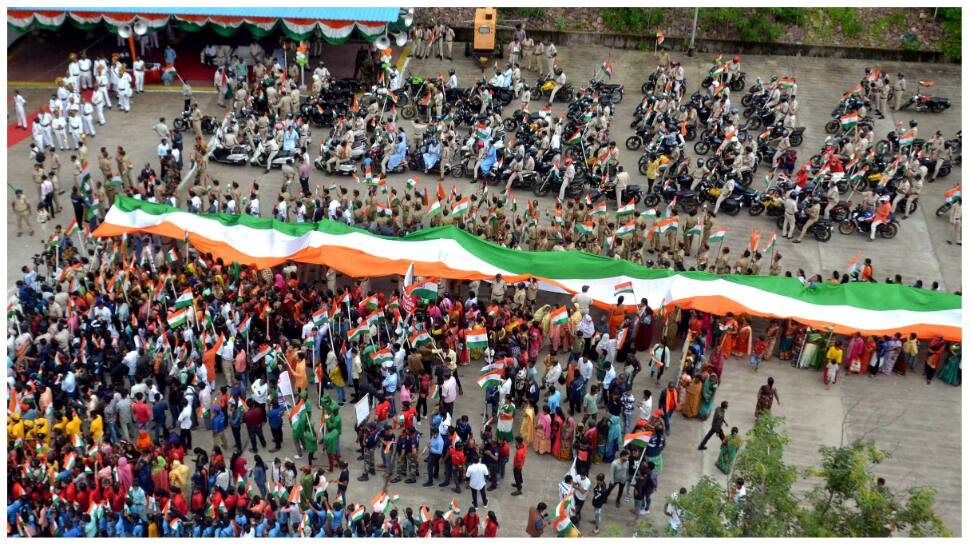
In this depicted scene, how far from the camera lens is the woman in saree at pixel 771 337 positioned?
67.9 feet

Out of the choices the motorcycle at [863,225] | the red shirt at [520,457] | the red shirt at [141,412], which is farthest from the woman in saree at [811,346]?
the red shirt at [141,412]

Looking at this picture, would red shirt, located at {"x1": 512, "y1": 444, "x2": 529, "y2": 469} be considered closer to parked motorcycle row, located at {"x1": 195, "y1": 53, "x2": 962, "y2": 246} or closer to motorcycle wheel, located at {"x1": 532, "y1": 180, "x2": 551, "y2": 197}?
parked motorcycle row, located at {"x1": 195, "y1": 53, "x2": 962, "y2": 246}

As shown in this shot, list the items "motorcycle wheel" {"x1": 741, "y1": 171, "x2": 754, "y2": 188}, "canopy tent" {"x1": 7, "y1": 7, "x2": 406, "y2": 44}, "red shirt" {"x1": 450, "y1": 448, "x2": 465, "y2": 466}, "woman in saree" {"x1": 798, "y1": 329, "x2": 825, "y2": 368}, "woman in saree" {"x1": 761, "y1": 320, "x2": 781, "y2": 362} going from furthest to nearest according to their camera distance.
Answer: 1. "canopy tent" {"x1": 7, "y1": 7, "x2": 406, "y2": 44}
2. "motorcycle wheel" {"x1": 741, "y1": 171, "x2": 754, "y2": 188}
3. "woman in saree" {"x1": 761, "y1": 320, "x2": 781, "y2": 362}
4. "woman in saree" {"x1": 798, "y1": 329, "x2": 825, "y2": 368}
5. "red shirt" {"x1": 450, "y1": 448, "x2": 465, "y2": 466}

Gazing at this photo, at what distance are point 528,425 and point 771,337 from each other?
5.42 m

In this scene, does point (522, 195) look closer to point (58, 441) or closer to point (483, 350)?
point (483, 350)

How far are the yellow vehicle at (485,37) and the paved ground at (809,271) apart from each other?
23.1 inches

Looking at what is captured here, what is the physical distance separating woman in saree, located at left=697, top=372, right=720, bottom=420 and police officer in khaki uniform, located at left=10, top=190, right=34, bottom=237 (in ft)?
51.0

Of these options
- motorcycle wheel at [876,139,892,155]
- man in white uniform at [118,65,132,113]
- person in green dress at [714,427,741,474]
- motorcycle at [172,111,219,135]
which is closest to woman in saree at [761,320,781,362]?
person in green dress at [714,427,741,474]

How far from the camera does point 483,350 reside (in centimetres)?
2078

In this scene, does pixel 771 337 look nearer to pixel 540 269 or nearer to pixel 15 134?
pixel 540 269

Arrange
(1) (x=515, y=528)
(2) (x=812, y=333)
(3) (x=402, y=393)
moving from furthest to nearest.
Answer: (2) (x=812, y=333), (3) (x=402, y=393), (1) (x=515, y=528)

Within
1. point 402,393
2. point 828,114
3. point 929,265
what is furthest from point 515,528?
point 828,114

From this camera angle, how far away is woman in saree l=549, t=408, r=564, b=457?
18078 mm
